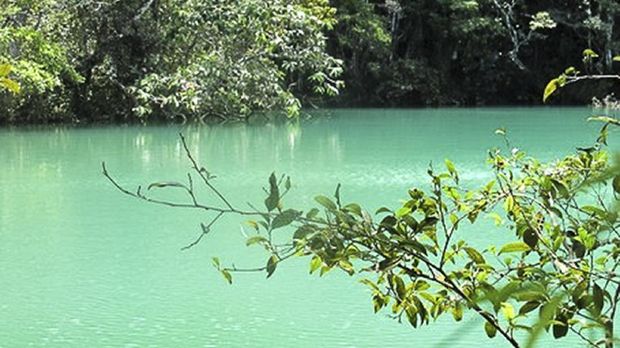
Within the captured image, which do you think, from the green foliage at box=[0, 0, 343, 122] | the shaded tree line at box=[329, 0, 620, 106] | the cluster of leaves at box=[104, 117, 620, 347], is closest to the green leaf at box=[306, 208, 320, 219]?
the cluster of leaves at box=[104, 117, 620, 347]

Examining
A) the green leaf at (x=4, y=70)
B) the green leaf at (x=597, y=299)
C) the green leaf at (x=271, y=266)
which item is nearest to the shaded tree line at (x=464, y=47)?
the green leaf at (x=271, y=266)

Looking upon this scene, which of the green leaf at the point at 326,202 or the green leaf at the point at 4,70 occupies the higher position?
the green leaf at the point at 4,70

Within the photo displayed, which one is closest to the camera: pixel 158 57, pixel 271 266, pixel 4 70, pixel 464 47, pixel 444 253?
pixel 4 70

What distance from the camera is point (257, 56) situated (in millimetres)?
12695

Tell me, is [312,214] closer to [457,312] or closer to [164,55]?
[457,312]

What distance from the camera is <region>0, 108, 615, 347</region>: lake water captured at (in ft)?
11.7

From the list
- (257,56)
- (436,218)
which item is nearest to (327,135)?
(257,56)

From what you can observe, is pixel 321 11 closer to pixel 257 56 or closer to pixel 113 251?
pixel 257 56

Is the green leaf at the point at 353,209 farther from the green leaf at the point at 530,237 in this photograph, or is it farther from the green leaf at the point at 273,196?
the green leaf at the point at 530,237

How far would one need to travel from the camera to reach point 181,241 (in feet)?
17.3

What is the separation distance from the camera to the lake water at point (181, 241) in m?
3.58

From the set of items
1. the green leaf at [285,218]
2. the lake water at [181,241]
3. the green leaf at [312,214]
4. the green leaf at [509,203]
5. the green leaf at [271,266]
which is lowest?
the lake water at [181,241]

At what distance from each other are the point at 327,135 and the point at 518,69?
8390 mm

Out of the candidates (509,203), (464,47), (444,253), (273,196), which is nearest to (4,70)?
(273,196)
